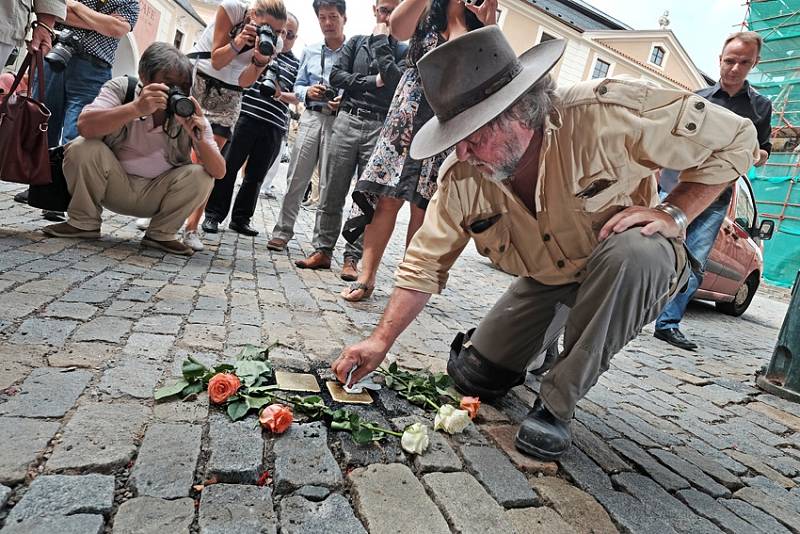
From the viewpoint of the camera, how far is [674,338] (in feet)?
14.0

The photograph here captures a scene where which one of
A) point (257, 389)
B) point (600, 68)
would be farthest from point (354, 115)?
point (600, 68)

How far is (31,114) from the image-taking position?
2998 mm

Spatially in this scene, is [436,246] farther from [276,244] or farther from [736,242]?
[736,242]

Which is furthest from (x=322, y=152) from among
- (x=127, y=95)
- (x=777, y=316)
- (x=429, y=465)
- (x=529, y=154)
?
(x=777, y=316)

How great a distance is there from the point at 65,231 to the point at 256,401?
2.60 meters

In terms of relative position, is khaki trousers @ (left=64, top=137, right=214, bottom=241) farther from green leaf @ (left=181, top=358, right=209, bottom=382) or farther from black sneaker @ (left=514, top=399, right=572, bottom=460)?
black sneaker @ (left=514, top=399, right=572, bottom=460)

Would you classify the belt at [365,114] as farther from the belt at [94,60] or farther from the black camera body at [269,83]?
the belt at [94,60]

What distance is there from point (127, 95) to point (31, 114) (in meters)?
0.54

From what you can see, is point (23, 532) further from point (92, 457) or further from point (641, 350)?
point (641, 350)

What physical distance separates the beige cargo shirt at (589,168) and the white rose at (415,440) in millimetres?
484

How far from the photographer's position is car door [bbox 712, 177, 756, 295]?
6.04 metres

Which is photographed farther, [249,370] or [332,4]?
A: [332,4]

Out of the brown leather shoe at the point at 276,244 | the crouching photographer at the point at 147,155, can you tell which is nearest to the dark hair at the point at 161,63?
the crouching photographer at the point at 147,155

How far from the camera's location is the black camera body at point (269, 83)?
4.57 m
